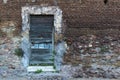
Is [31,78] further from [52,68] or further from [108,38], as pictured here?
[108,38]

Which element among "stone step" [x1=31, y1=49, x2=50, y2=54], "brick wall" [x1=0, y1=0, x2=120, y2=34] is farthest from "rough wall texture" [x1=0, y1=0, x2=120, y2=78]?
"stone step" [x1=31, y1=49, x2=50, y2=54]

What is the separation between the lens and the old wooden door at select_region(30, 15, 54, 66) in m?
11.1

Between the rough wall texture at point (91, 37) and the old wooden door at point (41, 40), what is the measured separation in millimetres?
441

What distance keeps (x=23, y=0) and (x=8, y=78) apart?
2.13m

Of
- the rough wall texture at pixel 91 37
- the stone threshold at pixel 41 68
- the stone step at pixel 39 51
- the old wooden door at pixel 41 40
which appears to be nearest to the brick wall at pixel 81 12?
the rough wall texture at pixel 91 37

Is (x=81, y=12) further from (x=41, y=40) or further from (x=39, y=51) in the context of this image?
(x=39, y=51)

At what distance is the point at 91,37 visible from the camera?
11.0m

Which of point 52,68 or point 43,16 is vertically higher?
point 43,16

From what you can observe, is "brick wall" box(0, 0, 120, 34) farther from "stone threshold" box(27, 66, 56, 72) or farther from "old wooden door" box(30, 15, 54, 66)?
"stone threshold" box(27, 66, 56, 72)

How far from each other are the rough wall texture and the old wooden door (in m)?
0.44

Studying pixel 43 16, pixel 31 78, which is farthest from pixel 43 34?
pixel 31 78

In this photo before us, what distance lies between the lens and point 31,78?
36.0ft

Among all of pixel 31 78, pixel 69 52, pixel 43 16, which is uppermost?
pixel 43 16

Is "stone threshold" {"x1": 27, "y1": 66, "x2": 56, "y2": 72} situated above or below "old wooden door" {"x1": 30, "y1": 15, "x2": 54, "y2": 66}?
below
